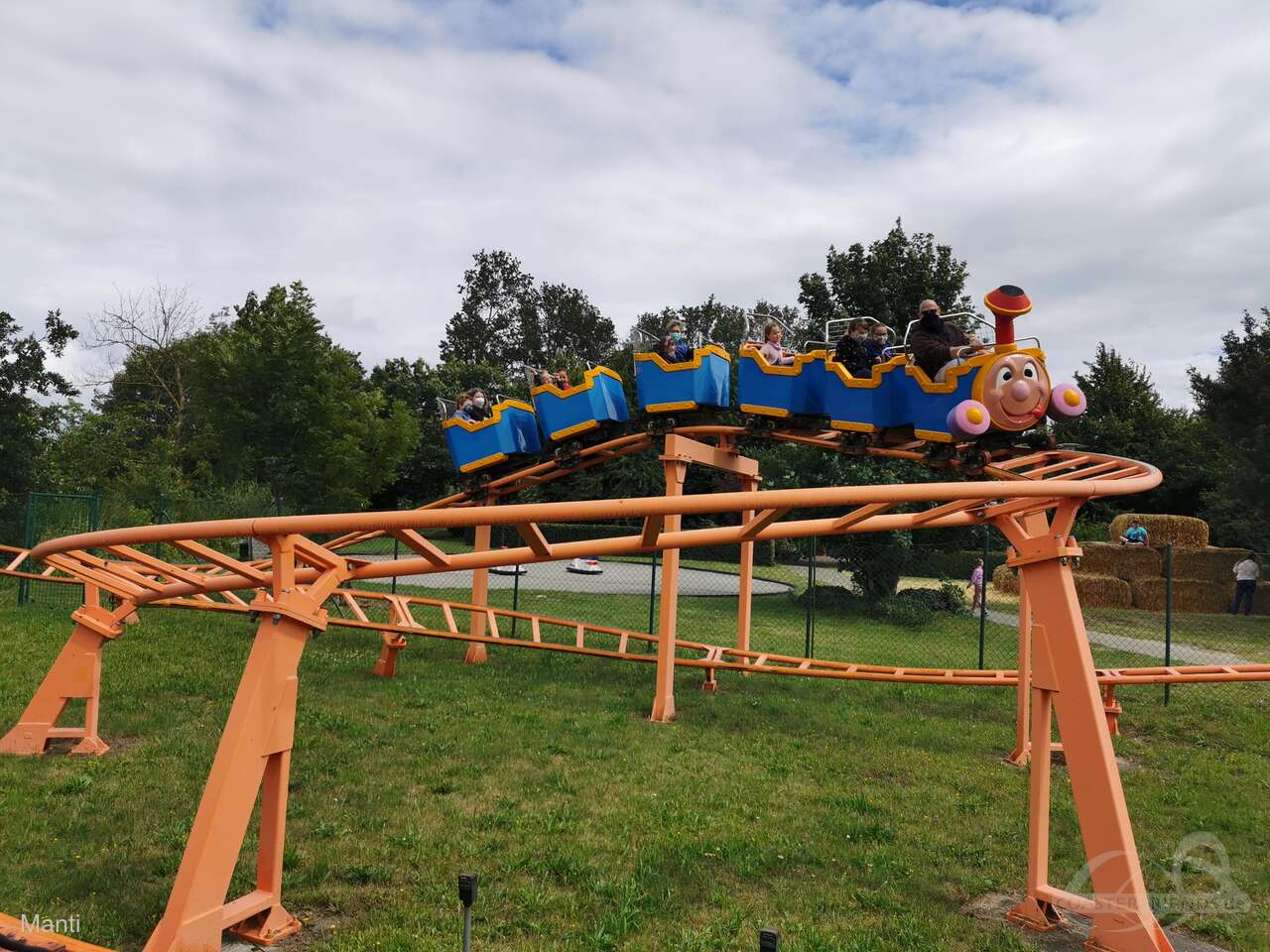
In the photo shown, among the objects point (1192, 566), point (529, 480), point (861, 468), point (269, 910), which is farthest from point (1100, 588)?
point (269, 910)

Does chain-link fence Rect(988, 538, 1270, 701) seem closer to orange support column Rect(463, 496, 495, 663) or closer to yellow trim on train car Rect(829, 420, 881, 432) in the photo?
yellow trim on train car Rect(829, 420, 881, 432)

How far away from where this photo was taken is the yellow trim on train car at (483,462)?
11.2m

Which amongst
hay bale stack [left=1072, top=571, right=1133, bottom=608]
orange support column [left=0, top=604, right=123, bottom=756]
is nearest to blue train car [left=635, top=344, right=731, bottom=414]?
orange support column [left=0, top=604, right=123, bottom=756]

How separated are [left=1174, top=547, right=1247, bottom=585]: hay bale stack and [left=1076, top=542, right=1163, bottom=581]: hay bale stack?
0.67 metres

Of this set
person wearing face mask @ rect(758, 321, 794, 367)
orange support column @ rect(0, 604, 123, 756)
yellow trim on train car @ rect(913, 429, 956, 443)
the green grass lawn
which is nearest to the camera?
the green grass lawn

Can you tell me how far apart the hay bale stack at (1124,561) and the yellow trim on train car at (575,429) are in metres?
18.4

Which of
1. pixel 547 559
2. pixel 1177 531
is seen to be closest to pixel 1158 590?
pixel 1177 531

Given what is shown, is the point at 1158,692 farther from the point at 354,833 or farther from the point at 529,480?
the point at 354,833

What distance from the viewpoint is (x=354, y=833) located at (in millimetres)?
5387

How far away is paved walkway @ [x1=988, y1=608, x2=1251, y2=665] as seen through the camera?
13.5 m

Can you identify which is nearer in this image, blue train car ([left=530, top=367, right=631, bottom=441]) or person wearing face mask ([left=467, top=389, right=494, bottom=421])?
blue train car ([left=530, top=367, right=631, bottom=441])

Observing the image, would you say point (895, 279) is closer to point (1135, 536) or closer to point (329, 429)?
point (1135, 536)

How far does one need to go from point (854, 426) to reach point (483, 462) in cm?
508

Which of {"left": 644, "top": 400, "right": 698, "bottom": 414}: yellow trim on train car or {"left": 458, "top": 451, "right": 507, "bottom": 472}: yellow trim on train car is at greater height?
{"left": 644, "top": 400, "right": 698, "bottom": 414}: yellow trim on train car
